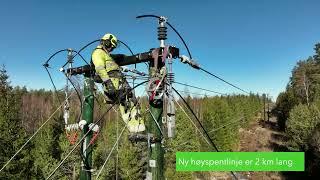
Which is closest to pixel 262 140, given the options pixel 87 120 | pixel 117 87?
pixel 87 120

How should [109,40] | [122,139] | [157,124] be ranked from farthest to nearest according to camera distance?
[122,139] < [109,40] < [157,124]

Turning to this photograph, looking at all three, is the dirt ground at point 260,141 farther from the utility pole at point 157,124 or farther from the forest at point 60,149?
the utility pole at point 157,124

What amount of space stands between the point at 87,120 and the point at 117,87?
7.21ft

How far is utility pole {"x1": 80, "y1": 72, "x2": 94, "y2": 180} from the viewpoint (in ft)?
34.3

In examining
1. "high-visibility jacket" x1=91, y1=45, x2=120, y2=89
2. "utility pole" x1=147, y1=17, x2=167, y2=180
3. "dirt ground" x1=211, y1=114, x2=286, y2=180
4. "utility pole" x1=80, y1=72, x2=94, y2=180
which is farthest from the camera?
"dirt ground" x1=211, y1=114, x2=286, y2=180

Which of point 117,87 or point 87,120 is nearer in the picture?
point 117,87

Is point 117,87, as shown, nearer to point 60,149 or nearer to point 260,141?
point 60,149

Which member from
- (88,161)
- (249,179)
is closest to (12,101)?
(88,161)

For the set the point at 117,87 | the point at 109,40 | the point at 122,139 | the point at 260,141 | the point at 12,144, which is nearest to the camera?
the point at 117,87

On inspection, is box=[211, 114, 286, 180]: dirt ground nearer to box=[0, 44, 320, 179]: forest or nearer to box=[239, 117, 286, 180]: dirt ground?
box=[239, 117, 286, 180]: dirt ground

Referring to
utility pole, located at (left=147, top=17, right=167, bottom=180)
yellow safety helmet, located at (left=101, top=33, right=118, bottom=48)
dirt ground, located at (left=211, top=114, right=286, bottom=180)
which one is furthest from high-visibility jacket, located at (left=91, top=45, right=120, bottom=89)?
dirt ground, located at (left=211, top=114, right=286, bottom=180)

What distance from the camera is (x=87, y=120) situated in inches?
412

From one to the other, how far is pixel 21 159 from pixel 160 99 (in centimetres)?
2970

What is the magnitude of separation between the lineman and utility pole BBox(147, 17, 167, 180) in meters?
1.25
